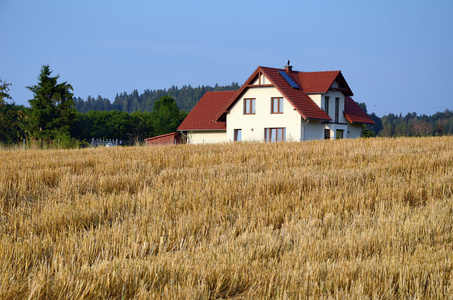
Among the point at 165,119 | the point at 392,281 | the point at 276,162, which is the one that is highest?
the point at 165,119

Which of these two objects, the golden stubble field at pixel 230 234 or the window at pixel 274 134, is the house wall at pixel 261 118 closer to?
the window at pixel 274 134

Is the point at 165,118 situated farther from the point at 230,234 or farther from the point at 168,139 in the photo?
the point at 230,234

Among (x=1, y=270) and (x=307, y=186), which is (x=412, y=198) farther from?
(x=1, y=270)

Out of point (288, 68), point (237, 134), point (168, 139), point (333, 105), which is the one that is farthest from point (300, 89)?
point (168, 139)

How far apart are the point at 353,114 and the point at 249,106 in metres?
11.9

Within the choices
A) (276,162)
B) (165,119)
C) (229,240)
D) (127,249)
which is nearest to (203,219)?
(229,240)

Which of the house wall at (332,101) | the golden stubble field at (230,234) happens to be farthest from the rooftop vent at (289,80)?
the golden stubble field at (230,234)

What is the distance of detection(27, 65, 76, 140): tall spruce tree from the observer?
4869cm

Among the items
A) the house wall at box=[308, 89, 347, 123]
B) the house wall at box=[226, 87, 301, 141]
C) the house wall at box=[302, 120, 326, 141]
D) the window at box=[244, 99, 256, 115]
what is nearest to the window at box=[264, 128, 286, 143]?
the house wall at box=[226, 87, 301, 141]

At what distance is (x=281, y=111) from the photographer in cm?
3994

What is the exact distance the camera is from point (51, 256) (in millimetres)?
4680

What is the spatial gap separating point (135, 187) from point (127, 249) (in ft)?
11.8

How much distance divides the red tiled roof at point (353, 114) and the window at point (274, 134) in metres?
8.47

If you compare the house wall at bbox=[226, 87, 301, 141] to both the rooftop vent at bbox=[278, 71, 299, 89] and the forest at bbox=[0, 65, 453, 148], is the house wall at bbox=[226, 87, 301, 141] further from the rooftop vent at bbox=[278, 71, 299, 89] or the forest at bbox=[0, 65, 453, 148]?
the forest at bbox=[0, 65, 453, 148]
